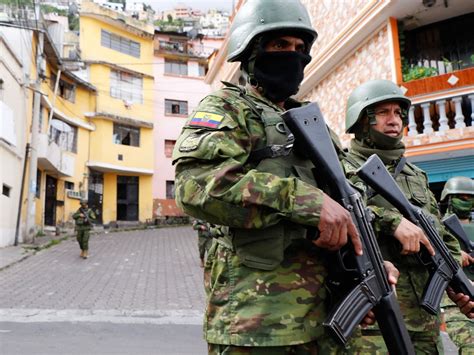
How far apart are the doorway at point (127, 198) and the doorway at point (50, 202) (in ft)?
14.5

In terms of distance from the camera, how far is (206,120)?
156cm

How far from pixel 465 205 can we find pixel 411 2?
5496mm

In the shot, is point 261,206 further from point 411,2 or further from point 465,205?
point 411,2

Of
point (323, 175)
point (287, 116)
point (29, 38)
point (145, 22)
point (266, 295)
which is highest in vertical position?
point (145, 22)

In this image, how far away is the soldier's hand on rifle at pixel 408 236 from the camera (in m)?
2.26

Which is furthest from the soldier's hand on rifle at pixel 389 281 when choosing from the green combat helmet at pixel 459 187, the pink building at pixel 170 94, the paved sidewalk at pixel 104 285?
the pink building at pixel 170 94

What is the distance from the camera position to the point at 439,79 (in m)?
7.51

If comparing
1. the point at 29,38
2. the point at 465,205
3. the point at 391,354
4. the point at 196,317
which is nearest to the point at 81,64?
the point at 29,38

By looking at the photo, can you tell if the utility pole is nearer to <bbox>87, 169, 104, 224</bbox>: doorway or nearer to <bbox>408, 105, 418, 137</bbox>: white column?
<bbox>87, 169, 104, 224</bbox>: doorway

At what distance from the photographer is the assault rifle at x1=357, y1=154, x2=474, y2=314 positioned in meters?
2.35

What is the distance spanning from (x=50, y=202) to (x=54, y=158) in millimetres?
2590

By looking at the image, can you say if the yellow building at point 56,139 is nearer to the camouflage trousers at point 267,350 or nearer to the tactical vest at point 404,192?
the tactical vest at point 404,192

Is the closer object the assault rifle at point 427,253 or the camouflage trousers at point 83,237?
the assault rifle at point 427,253

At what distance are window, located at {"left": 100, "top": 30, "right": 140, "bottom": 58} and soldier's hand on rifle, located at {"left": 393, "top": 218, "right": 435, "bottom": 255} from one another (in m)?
23.7
